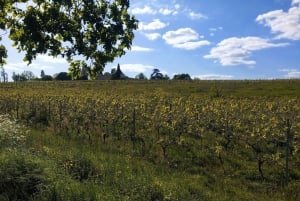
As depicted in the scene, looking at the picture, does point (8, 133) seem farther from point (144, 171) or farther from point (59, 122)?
point (59, 122)

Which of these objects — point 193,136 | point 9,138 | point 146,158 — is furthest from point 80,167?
point 193,136

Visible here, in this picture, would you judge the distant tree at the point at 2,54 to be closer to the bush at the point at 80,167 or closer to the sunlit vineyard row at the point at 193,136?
the bush at the point at 80,167

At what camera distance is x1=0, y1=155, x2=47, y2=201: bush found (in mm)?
9027

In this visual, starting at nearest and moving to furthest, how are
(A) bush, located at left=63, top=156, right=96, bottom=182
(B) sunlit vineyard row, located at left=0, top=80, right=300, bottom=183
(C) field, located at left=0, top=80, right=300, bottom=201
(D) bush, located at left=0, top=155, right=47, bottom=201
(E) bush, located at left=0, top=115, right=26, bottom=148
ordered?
(D) bush, located at left=0, top=155, right=47, bottom=201 < (C) field, located at left=0, top=80, right=300, bottom=201 < (A) bush, located at left=63, top=156, right=96, bottom=182 < (E) bush, located at left=0, top=115, right=26, bottom=148 < (B) sunlit vineyard row, located at left=0, top=80, right=300, bottom=183

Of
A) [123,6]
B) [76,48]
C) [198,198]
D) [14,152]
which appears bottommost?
[198,198]

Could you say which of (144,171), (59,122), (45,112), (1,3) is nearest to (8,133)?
(144,171)

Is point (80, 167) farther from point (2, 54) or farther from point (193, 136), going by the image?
point (193, 136)

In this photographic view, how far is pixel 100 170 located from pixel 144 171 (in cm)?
156

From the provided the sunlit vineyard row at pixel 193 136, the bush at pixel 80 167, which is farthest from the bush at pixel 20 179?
the sunlit vineyard row at pixel 193 136

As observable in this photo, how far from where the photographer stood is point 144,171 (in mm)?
13070

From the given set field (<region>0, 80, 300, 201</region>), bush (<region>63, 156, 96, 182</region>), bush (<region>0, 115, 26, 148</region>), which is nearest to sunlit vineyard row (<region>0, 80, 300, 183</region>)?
field (<region>0, 80, 300, 201</region>)

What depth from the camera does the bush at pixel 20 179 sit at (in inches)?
355

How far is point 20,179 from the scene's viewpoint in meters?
9.27

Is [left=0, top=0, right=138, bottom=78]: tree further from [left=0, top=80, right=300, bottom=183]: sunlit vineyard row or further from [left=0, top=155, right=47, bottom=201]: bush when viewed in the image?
[left=0, top=80, right=300, bottom=183]: sunlit vineyard row
